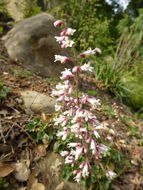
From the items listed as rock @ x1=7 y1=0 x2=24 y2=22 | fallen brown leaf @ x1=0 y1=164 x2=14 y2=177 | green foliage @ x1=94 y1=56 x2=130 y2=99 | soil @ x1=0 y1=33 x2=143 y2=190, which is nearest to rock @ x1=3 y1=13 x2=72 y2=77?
soil @ x1=0 y1=33 x2=143 y2=190

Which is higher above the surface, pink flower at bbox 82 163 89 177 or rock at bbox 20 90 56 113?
pink flower at bbox 82 163 89 177

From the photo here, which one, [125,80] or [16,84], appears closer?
[16,84]

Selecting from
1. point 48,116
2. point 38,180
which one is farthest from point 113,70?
point 38,180

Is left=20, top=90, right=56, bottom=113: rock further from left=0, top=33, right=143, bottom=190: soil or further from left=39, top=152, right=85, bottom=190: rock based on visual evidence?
left=39, top=152, right=85, bottom=190: rock

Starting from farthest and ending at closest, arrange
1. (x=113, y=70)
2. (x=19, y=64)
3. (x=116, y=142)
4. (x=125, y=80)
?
1. (x=125, y=80)
2. (x=113, y=70)
3. (x=19, y=64)
4. (x=116, y=142)

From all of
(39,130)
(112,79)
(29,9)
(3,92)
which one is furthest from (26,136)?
(29,9)

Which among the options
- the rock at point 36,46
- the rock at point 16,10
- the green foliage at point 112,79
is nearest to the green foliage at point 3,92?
the rock at point 36,46

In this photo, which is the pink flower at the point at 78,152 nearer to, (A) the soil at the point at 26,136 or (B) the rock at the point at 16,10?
(A) the soil at the point at 26,136

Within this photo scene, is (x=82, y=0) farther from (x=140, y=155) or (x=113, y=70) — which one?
(x=140, y=155)
